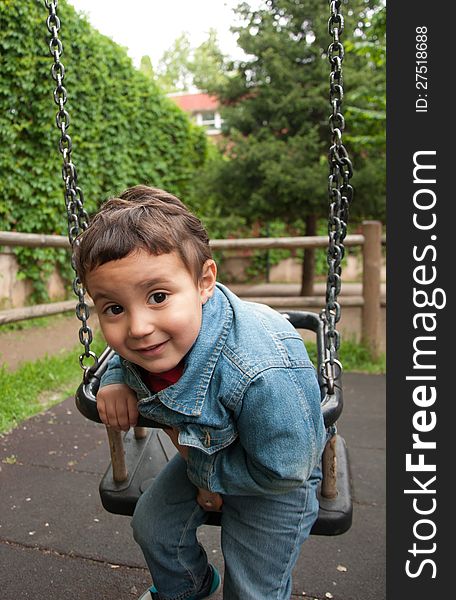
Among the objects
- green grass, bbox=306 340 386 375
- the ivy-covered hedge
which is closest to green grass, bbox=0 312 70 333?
the ivy-covered hedge

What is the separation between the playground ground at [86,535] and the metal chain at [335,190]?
33.5 inches

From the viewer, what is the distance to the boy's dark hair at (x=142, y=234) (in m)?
0.94

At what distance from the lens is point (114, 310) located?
965 millimetres

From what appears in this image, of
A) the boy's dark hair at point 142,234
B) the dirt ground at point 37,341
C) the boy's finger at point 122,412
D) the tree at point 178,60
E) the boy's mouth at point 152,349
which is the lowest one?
the dirt ground at point 37,341

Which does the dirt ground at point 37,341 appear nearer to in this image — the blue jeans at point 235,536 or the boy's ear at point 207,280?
the blue jeans at point 235,536

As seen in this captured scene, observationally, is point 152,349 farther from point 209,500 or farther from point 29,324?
point 29,324

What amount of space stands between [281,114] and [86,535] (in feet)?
21.8

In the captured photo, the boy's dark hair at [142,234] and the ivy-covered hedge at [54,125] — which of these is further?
the ivy-covered hedge at [54,125]

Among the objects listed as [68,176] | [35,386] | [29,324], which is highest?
[68,176]

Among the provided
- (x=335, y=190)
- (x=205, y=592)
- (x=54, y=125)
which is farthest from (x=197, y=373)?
(x=54, y=125)

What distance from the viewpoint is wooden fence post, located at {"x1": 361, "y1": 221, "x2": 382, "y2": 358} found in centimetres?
408

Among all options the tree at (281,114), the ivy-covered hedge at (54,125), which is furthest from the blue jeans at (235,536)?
the tree at (281,114)

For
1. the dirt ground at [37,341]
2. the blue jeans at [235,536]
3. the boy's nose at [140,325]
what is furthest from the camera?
the dirt ground at [37,341]

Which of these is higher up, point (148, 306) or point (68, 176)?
point (68, 176)
